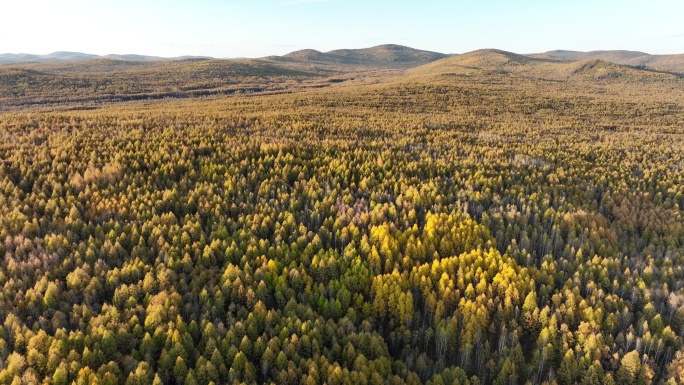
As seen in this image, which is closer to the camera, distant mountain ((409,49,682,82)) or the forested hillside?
the forested hillside

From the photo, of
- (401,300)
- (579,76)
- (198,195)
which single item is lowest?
(401,300)

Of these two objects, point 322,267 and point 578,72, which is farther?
point 578,72

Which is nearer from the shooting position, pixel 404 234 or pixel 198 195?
pixel 404 234

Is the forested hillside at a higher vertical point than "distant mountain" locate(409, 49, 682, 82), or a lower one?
lower

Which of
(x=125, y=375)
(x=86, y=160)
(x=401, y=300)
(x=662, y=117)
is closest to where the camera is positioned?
(x=125, y=375)

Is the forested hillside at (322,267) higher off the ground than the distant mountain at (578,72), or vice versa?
the distant mountain at (578,72)

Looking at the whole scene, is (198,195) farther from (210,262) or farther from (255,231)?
(210,262)

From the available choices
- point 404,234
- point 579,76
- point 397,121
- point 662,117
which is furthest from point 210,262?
point 579,76

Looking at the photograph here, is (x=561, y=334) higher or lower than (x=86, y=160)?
A: lower
